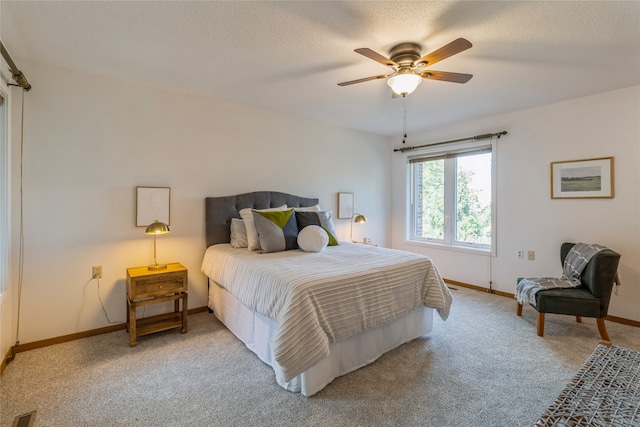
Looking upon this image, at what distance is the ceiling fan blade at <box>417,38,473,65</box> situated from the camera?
170cm

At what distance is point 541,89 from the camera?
3.02m

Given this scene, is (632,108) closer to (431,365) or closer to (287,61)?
(431,365)

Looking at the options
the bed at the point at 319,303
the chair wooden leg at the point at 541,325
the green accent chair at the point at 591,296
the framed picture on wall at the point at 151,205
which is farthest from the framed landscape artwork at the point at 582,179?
the framed picture on wall at the point at 151,205

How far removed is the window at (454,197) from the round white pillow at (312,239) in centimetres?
248

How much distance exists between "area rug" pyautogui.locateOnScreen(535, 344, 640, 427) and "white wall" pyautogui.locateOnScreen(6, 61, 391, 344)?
3.16m

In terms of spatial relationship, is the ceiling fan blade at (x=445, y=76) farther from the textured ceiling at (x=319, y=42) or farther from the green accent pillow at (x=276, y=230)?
the green accent pillow at (x=276, y=230)

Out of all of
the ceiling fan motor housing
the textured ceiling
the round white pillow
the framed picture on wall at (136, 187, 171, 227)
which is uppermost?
the textured ceiling

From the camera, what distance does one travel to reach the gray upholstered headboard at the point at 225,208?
3.31m

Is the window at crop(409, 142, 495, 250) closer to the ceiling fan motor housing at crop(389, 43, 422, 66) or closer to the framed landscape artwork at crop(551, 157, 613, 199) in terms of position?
the framed landscape artwork at crop(551, 157, 613, 199)

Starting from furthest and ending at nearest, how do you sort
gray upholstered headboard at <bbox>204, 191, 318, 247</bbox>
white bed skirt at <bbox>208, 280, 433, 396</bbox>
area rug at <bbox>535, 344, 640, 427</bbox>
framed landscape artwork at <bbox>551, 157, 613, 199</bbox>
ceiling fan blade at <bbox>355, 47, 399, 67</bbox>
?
gray upholstered headboard at <bbox>204, 191, 318, 247</bbox> < framed landscape artwork at <bbox>551, 157, 613, 199</bbox> < white bed skirt at <bbox>208, 280, 433, 396</bbox> < ceiling fan blade at <bbox>355, 47, 399, 67</bbox> < area rug at <bbox>535, 344, 640, 427</bbox>

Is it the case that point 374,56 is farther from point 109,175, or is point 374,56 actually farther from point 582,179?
point 582,179

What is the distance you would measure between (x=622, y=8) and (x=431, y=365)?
8.55 feet

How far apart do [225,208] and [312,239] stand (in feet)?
3.74

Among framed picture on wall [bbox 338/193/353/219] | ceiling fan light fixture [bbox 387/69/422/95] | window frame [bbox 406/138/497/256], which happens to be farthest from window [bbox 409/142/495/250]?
ceiling fan light fixture [bbox 387/69/422/95]
